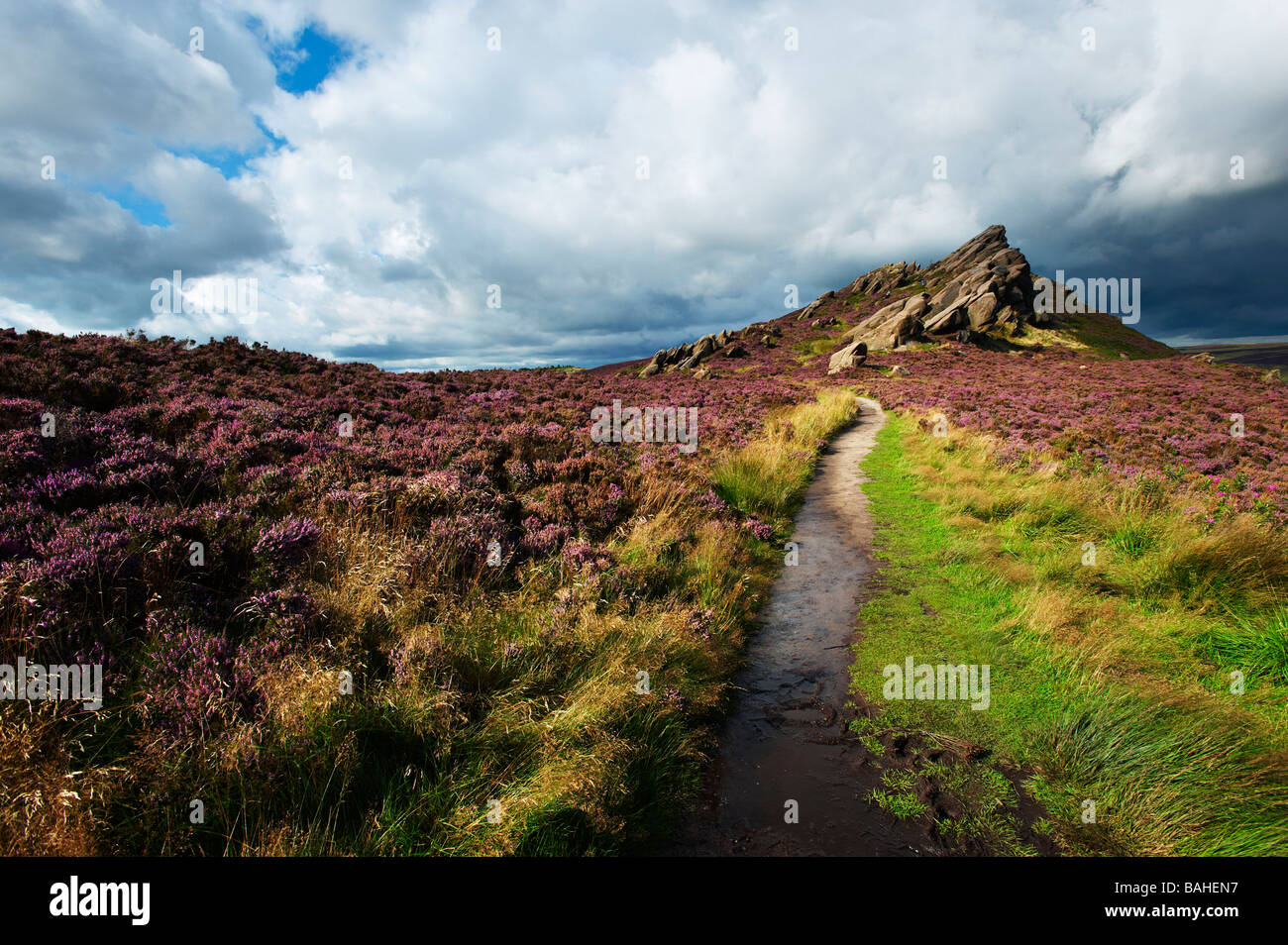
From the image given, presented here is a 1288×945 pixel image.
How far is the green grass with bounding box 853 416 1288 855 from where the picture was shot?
338cm

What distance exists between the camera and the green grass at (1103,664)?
3.38m

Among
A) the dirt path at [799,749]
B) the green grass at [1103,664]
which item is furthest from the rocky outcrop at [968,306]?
the dirt path at [799,749]

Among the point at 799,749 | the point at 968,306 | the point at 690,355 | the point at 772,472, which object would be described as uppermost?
the point at 968,306

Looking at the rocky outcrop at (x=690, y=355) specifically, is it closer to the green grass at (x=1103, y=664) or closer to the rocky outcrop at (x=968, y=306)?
the rocky outcrop at (x=968, y=306)

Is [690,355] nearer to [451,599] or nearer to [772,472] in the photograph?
[772,472]

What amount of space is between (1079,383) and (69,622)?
43.3 m

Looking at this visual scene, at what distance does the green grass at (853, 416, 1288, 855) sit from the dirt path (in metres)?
0.40

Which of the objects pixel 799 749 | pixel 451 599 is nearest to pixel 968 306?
pixel 799 749

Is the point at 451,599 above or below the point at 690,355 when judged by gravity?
below

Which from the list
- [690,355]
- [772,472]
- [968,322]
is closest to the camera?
[772,472]

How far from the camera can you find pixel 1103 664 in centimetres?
482

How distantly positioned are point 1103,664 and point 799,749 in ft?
11.0

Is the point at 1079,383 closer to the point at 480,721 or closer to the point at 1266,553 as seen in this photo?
the point at 1266,553
